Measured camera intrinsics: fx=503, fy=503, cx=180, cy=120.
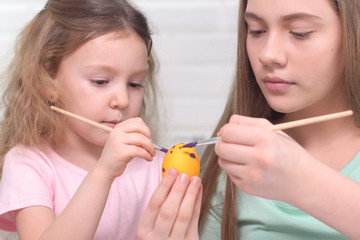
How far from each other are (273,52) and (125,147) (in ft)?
1.15

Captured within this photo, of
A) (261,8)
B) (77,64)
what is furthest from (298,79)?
(77,64)

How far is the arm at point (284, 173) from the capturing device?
801 mm

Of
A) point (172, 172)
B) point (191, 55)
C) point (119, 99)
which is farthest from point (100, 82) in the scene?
point (191, 55)

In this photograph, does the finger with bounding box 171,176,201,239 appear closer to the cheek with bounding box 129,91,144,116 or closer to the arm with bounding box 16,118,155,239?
the arm with bounding box 16,118,155,239

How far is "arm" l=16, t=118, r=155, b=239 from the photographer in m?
1.01

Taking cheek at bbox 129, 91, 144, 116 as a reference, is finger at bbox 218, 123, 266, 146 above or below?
above

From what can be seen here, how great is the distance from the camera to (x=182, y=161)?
0.96 metres

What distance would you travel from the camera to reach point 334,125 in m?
1.16

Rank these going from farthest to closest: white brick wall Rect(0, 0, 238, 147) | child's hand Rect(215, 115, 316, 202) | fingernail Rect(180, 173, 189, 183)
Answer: white brick wall Rect(0, 0, 238, 147), fingernail Rect(180, 173, 189, 183), child's hand Rect(215, 115, 316, 202)

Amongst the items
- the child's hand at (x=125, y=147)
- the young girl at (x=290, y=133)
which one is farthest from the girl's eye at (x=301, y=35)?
the child's hand at (x=125, y=147)

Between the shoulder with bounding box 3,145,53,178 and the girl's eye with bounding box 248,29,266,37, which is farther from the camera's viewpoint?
the shoulder with bounding box 3,145,53,178

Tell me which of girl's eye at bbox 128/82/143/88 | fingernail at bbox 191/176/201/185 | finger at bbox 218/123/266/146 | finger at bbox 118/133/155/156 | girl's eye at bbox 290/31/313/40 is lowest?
fingernail at bbox 191/176/201/185

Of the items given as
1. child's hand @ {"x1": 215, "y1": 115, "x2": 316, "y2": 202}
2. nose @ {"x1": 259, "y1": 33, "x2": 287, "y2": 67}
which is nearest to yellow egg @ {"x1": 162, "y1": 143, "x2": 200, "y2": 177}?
child's hand @ {"x1": 215, "y1": 115, "x2": 316, "y2": 202}

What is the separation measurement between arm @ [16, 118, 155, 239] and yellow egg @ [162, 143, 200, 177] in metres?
0.06
